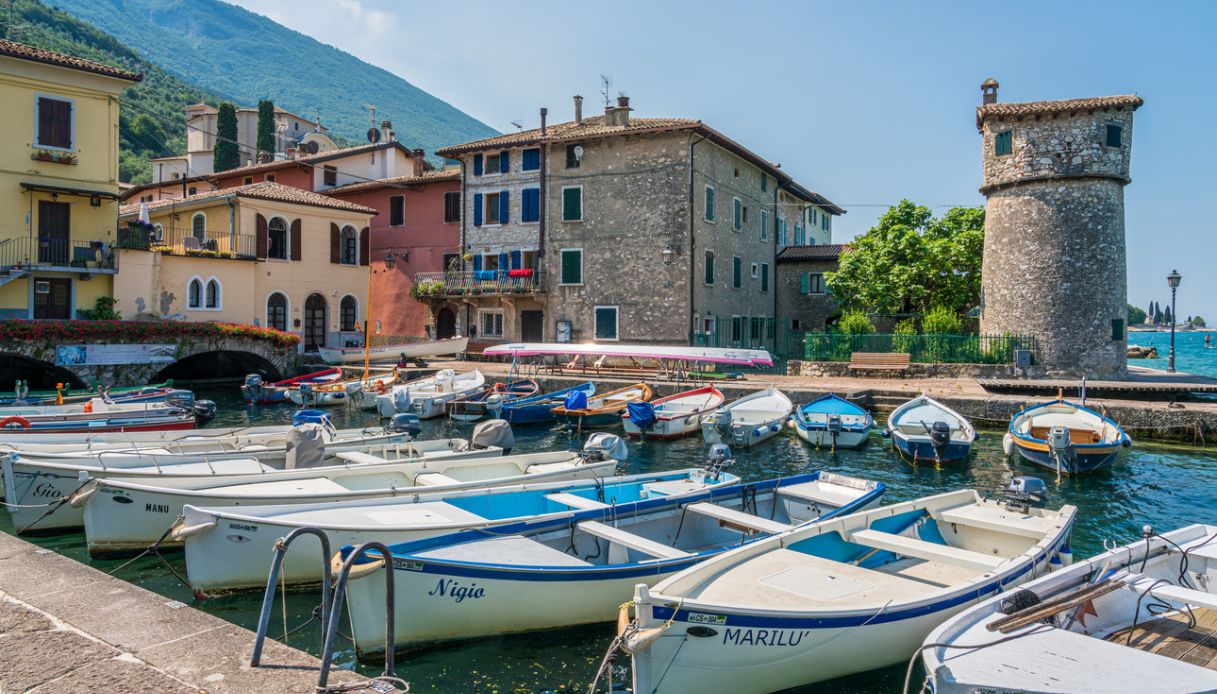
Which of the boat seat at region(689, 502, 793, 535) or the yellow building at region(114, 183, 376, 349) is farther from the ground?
the yellow building at region(114, 183, 376, 349)

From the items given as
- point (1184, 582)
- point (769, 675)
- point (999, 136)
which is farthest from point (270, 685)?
point (999, 136)

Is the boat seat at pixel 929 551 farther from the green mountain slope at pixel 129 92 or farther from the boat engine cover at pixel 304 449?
the green mountain slope at pixel 129 92

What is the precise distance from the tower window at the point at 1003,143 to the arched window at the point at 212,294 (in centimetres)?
3233

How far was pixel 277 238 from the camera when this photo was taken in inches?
1526

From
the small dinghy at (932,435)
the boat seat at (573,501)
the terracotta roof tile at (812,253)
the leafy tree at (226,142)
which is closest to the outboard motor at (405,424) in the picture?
the boat seat at (573,501)

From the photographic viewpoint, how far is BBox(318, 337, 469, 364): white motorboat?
3656 centimetres

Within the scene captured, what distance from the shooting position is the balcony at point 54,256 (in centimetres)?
2936

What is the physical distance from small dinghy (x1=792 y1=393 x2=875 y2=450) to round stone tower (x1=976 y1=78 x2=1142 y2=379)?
37.5 ft

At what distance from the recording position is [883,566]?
9086 millimetres

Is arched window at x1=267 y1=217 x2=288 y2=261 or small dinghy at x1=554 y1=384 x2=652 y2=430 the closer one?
small dinghy at x1=554 y1=384 x2=652 y2=430

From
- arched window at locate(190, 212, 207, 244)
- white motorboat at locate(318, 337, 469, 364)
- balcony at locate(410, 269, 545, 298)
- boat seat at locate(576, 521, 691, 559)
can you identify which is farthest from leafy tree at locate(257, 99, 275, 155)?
boat seat at locate(576, 521, 691, 559)

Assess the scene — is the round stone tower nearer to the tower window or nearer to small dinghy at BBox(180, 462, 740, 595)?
the tower window

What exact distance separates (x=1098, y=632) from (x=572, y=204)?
104ft

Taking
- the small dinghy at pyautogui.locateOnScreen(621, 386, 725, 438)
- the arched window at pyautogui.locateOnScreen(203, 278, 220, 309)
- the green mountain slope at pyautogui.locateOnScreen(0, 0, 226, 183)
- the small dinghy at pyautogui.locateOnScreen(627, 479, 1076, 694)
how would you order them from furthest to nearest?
the green mountain slope at pyautogui.locateOnScreen(0, 0, 226, 183)
the arched window at pyautogui.locateOnScreen(203, 278, 220, 309)
the small dinghy at pyautogui.locateOnScreen(621, 386, 725, 438)
the small dinghy at pyautogui.locateOnScreen(627, 479, 1076, 694)
